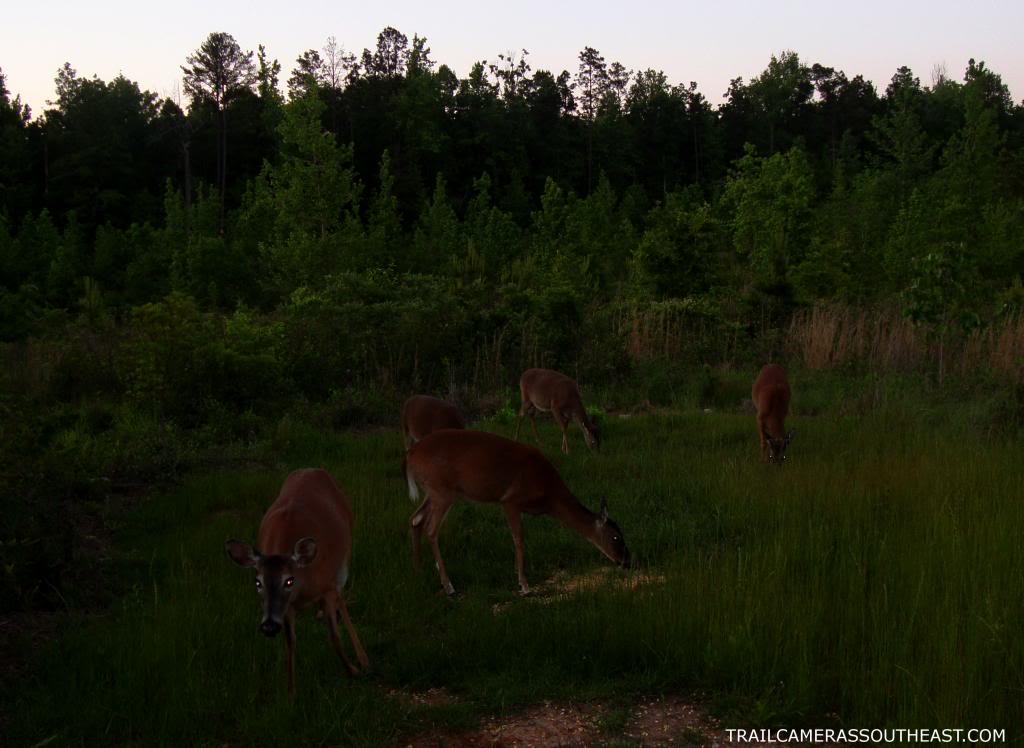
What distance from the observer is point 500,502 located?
273 inches

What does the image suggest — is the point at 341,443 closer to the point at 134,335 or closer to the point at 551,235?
the point at 134,335

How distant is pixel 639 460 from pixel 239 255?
1041 inches

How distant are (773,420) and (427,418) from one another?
400cm

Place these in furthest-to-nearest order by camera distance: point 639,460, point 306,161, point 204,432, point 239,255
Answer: point 239,255 → point 306,161 → point 204,432 → point 639,460

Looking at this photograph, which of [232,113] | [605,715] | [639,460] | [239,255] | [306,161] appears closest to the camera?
[605,715]

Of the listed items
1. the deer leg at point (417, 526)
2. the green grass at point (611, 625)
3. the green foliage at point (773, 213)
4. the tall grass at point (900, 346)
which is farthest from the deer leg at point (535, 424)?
the green foliage at point (773, 213)

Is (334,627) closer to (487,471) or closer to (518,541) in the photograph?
(518,541)

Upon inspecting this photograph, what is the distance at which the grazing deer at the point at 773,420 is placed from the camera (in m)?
9.76

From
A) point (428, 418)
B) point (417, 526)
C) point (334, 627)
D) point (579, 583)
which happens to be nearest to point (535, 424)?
point (428, 418)

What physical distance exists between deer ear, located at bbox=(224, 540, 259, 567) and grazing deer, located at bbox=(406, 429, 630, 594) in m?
2.25

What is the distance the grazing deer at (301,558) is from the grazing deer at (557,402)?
17.4 ft

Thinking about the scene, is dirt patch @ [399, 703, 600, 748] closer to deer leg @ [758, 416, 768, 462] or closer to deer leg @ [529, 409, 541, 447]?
deer leg @ [758, 416, 768, 462]

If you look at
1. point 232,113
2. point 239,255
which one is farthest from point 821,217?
point 232,113

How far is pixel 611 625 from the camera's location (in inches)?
207
